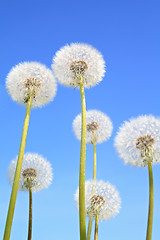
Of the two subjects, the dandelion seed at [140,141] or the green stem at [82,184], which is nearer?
the green stem at [82,184]

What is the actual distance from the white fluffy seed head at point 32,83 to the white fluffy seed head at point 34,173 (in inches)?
65.3

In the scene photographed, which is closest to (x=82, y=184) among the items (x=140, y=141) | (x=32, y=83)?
(x=140, y=141)

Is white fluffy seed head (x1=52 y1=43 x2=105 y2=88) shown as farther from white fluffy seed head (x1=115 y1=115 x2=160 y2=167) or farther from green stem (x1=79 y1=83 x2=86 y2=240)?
white fluffy seed head (x1=115 y1=115 x2=160 y2=167)

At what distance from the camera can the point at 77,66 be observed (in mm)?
6195

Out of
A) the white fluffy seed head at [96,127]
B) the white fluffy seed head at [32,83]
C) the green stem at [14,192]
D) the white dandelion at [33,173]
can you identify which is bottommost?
the green stem at [14,192]

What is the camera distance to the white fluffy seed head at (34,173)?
7.31 meters

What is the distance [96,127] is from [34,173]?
2.56 metres

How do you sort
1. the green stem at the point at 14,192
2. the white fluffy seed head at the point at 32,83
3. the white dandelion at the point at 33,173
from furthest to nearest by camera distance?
the white dandelion at the point at 33,173, the white fluffy seed head at the point at 32,83, the green stem at the point at 14,192

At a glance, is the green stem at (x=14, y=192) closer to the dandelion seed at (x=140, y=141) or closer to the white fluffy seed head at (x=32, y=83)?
the white fluffy seed head at (x=32, y=83)

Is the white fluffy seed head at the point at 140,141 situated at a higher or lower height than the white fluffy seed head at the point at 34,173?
lower

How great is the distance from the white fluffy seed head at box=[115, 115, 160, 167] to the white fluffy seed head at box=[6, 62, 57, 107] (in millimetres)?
2247

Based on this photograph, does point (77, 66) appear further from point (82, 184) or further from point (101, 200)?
point (101, 200)

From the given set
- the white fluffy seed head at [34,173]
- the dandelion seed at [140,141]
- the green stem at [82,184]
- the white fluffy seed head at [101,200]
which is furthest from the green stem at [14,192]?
the white fluffy seed head at [101,200]

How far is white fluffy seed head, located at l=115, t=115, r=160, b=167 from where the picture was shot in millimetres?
4741
